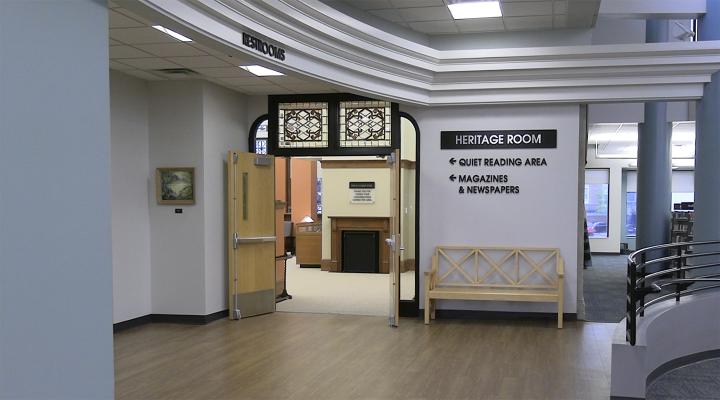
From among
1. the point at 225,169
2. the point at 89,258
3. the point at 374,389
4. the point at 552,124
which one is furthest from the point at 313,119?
the point at 89,258

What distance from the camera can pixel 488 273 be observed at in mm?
9203

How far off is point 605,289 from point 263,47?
8.42 metres

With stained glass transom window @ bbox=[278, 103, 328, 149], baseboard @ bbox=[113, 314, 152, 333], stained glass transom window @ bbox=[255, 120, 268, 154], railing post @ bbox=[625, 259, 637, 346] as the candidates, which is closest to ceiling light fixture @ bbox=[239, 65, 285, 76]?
stained glass transom window @ bbox=[278, 103, 328, 149]

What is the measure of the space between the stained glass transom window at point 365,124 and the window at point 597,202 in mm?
11276

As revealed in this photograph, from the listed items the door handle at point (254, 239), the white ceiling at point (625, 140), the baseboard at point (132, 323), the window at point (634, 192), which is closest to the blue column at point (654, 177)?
the white ceiling at point (625, 140)

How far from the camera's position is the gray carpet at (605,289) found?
9.66 metres

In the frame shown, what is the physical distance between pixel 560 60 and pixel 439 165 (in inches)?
80.4

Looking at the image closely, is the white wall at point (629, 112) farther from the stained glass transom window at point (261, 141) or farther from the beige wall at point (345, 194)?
the stained glass transom window at point (261, 141)

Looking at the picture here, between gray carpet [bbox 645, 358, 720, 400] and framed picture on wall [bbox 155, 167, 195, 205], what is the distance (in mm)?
5698

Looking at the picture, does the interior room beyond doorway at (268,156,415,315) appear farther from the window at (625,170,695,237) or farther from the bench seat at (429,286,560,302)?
the window at (625,170,695,237)

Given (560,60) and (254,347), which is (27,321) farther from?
(560,60)

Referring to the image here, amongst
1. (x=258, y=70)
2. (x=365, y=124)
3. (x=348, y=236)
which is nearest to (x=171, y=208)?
(x=258, y=70)

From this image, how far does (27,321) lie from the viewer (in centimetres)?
366

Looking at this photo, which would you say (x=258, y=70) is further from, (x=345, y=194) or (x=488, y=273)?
(x=345, y=194)
